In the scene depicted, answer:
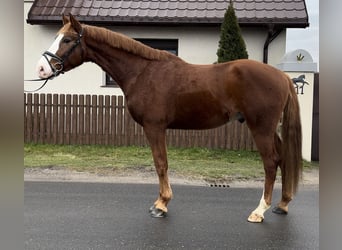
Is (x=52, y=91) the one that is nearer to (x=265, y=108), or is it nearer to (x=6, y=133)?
(x=265, y=108)

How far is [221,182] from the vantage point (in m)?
5.80

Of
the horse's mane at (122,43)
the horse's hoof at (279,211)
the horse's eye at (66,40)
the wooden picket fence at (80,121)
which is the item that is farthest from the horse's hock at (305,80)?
the horse's eye at (66,40)

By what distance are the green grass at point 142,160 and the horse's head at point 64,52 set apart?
277 cm

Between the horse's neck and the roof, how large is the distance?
618 cm

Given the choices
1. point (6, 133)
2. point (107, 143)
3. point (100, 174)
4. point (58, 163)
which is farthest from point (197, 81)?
point (107, 143)

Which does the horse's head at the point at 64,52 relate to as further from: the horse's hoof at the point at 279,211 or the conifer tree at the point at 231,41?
the conifer tree at the point at 231,41

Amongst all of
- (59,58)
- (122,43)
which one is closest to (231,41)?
(122,43)

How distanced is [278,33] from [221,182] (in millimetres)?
6100

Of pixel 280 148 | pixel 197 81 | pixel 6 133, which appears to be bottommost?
pixel 280 148

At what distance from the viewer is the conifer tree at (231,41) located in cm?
855

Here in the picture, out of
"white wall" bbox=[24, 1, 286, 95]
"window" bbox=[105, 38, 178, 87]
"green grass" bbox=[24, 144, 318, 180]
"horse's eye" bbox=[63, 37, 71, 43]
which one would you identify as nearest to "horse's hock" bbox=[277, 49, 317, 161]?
"green grass" bbox=[24, 144, 318, 180]

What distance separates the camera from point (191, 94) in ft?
13.1

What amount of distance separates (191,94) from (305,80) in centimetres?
428

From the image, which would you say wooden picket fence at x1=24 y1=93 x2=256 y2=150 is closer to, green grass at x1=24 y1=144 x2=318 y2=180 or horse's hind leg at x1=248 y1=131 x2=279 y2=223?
green grass at x1=24 y1=144 x2=318 y2=180
